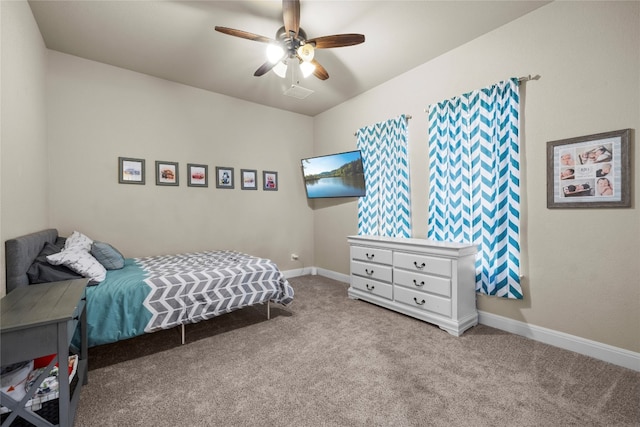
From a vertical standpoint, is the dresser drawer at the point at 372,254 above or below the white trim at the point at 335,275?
above

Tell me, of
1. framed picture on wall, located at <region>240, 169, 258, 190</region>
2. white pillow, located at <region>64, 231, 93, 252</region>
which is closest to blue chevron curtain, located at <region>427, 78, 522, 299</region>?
framed picture on wall, located at <region>240, 169, 258, 190</region>

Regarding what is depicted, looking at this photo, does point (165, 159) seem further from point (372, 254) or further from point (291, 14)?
point (372, 254)

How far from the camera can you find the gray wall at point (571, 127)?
2.14 metres

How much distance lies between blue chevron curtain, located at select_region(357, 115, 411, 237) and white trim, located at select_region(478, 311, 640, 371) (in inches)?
52.4

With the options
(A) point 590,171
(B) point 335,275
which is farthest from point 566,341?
(B) point 335,275

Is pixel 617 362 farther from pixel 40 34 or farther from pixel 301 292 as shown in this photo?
pixel 40 34

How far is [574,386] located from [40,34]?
17.9ft

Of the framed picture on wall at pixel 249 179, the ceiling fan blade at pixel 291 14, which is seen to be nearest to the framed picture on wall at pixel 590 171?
the ceiling fan blade at pixel 291 14

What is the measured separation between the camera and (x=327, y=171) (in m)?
4.62

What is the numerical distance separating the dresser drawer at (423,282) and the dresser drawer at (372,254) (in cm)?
19

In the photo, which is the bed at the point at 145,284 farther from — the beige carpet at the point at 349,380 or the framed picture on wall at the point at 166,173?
the framed picture on wall at the point at 166,173

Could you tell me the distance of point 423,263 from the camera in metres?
2.97

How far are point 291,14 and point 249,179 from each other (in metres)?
2.71

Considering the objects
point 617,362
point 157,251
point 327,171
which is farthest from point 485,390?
point 157,251
